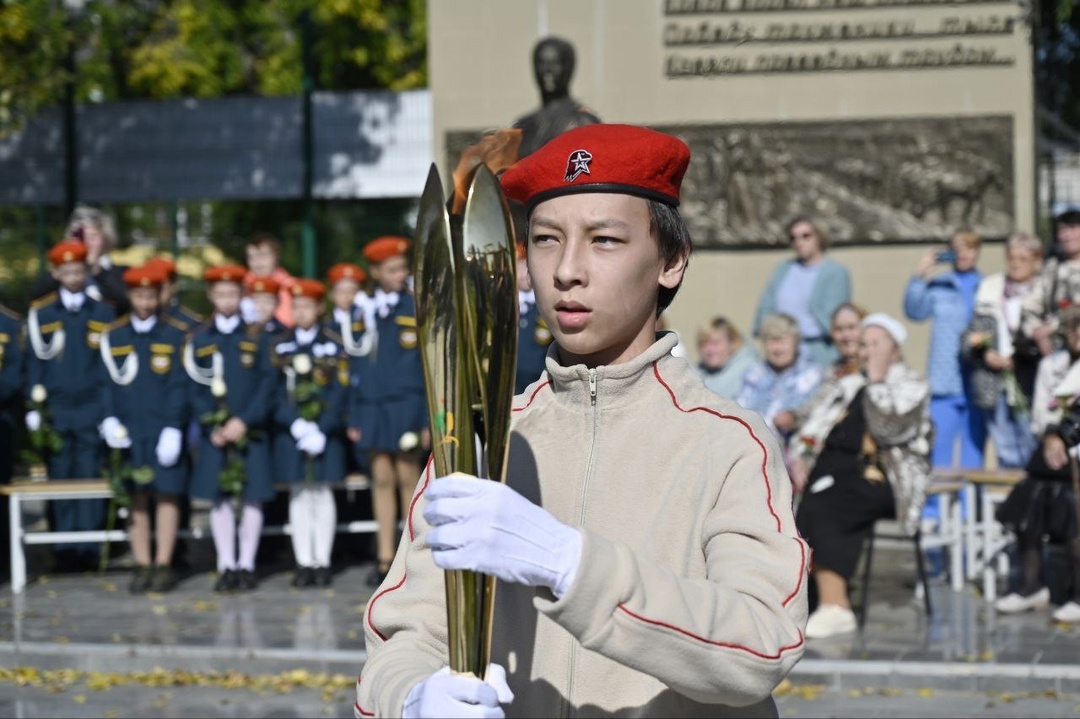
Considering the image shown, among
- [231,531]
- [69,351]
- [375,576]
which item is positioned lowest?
[375,576]

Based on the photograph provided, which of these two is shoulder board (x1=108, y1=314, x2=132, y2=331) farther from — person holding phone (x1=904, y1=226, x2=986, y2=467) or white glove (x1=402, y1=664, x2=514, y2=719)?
white glove (x1=402, y1=664, x2=514, y2=719)

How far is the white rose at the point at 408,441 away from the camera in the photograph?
34.1 feet

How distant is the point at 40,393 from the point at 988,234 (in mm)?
7544

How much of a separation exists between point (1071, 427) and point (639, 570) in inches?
270

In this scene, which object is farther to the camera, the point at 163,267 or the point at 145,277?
the point at 163,267

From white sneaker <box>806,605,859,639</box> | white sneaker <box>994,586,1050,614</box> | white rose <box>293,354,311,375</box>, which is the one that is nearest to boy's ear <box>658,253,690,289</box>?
white sneaker <box>806,605,859,639</box>

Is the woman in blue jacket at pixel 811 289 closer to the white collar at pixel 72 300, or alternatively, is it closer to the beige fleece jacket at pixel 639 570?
the white collar at pixel 72 300

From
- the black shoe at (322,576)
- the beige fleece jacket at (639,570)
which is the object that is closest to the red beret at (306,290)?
the black shoe at (322,576)

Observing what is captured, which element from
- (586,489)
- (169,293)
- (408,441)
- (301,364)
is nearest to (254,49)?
(169,293)

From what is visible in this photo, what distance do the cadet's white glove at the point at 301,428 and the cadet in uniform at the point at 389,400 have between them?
0.25 m

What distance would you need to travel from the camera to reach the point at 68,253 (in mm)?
10781

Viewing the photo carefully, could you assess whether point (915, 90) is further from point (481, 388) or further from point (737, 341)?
point (481, 388)

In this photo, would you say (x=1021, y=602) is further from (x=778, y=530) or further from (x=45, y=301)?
(x=778, y=530)

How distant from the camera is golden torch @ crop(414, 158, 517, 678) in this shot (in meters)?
2.09
